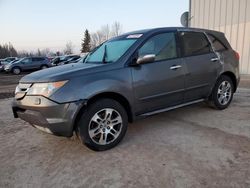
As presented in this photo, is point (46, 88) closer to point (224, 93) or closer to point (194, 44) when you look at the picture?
point (194, 44)

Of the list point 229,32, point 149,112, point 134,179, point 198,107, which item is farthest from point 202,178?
point 229,32

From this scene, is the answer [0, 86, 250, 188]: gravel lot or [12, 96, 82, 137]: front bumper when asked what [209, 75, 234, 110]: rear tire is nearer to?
[0, 86, 250, 188]: gravel lot

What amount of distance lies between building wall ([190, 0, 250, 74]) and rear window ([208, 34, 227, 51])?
637cm

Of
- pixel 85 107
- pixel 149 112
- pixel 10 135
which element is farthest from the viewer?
pixel 10 135

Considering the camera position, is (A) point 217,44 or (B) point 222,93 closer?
(A) point 217,44

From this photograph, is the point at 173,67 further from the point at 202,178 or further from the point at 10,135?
the point at 10,135

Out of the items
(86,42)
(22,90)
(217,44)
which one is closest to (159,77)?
(217,44)

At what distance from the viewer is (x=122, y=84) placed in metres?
3.72

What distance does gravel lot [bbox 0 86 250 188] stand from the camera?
2.85m

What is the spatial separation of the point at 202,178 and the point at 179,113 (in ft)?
8.62

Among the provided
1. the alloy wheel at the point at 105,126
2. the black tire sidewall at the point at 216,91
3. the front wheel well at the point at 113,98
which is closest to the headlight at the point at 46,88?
the front wheel well at the point at 113,98

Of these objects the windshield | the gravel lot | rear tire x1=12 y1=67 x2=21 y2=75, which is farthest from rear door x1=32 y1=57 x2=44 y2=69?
the windshield

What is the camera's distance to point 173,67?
4.29 m

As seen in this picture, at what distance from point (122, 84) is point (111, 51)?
90cm
